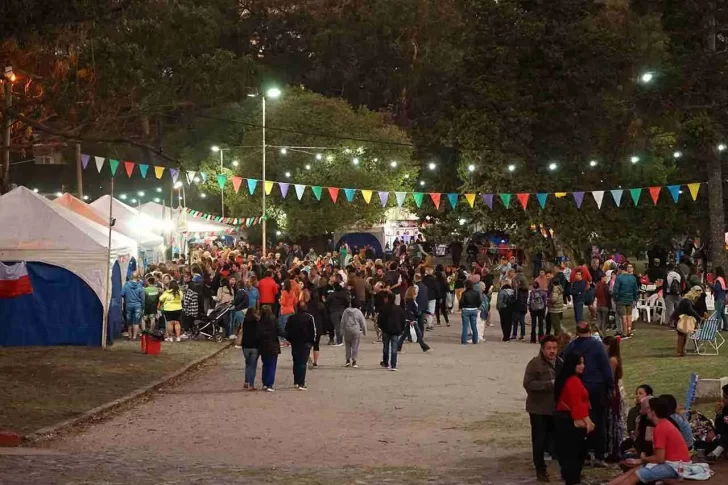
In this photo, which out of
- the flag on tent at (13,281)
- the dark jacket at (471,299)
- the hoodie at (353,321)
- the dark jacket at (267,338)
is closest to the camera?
the dark jacket at (267,338)

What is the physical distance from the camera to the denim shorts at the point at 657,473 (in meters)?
10.2

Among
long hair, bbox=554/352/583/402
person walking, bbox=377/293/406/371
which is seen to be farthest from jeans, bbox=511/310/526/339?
long hair, bbox=554/352/583/402

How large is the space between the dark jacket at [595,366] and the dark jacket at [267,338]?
8047mm

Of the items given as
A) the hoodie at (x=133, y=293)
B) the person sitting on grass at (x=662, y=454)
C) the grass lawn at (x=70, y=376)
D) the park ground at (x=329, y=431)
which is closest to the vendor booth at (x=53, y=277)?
the grass lawn at (x=70, y=376)

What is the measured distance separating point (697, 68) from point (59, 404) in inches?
1168

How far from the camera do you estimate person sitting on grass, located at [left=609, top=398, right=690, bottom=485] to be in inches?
402

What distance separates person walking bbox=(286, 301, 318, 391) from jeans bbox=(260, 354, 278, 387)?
389 mm

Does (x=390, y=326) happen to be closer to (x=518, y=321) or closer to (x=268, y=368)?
(x=268, y=368)

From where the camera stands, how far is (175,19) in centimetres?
2897

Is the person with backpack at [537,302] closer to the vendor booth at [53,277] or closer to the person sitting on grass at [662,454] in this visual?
the vendor booth at [53,277]

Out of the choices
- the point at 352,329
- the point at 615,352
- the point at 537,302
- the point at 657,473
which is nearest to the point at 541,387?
the point at 615,352

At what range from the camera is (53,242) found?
79.8 ft

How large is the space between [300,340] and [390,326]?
9.71ft

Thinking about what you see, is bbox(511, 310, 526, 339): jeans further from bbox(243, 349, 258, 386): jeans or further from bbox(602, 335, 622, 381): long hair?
bbox(602, 335, 622, 381): long hair
